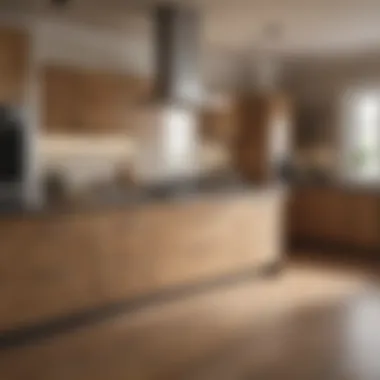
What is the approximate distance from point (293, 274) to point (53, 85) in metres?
2.99

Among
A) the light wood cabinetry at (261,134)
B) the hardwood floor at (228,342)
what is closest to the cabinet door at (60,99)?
the hardwood floor at (228,342)

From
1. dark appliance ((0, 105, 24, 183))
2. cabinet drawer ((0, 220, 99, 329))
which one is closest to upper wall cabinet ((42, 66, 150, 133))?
dark appliance ((0, 105, 24, 183))

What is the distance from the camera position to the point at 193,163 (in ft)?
25.5

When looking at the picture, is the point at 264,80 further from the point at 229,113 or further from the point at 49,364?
the point at 49,364

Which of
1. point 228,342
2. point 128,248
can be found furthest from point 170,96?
point 228,342

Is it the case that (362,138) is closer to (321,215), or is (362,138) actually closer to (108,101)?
(321,215)

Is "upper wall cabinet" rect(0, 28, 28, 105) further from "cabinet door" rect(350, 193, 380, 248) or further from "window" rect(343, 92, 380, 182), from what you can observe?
"window" rect(343, 92, 380, 182)

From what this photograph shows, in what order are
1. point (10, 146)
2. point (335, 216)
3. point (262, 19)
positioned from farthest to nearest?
point (335, 216)
point (262, 19)
point (10, 146)

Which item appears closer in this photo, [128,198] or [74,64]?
[128,198]

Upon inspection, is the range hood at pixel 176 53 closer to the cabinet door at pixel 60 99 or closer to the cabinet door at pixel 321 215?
the cabinet door at pixel 60 99

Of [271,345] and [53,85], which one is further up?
[53,85]

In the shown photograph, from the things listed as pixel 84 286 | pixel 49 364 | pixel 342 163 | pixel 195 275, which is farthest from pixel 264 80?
pixel 49 364

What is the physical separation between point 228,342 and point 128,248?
1.15 metres

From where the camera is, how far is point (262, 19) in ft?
19.2
